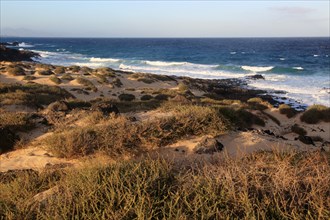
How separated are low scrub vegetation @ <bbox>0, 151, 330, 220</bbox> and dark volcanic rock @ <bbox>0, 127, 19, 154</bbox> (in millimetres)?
4200

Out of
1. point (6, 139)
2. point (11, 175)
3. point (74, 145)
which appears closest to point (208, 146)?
point (74, 145)

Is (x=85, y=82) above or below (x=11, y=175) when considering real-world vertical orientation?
above

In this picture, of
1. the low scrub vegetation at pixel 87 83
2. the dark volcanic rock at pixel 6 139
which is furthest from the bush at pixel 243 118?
the low scrub vegetation at pixel 87 83

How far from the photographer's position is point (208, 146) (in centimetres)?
803

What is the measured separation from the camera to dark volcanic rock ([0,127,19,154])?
8688mm

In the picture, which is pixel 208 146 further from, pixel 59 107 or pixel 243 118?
pixel 59 107

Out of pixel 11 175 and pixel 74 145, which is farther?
pixel 74 145

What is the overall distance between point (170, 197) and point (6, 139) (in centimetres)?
651

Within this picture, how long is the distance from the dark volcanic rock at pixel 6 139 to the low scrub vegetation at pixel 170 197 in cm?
420

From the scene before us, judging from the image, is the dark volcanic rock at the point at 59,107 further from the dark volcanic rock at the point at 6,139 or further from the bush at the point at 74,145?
the bush at the point at 74,145

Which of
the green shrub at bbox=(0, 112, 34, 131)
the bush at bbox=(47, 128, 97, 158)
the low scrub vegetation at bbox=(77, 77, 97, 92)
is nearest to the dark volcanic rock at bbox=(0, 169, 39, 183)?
the bush at bbox=(47, 128, 97, 158)

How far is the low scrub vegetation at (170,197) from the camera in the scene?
3.77m

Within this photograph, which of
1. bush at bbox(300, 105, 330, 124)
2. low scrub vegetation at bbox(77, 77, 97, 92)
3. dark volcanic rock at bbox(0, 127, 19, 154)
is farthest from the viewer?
low scrub vegetation at bbox(77, 77, 97, 92)

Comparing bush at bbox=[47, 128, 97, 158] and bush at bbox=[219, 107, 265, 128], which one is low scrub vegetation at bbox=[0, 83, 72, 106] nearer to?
bush at bbox=[47, 128, 97, 158]
